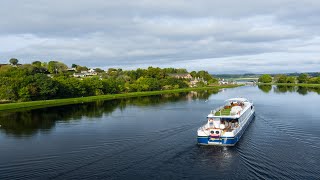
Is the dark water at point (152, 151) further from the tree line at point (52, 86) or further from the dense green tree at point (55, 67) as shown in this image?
the dense green tree at point (55, 67)

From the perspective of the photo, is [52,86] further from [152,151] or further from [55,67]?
[55,67]

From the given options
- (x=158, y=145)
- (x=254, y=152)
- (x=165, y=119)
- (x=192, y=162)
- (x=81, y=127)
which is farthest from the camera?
(x=165, y=119)

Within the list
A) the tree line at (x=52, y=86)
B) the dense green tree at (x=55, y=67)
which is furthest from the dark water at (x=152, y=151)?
the dense green tree at (x=55, y=67)

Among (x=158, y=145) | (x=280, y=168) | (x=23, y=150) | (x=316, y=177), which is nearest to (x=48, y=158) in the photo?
(x=23, y=150)

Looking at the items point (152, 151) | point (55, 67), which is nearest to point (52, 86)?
point (152, 151)

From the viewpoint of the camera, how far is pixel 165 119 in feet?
173

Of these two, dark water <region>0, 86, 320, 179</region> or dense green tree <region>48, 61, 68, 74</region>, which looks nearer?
dark water <region>0, 86, 320, 179</region>

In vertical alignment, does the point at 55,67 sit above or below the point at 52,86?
above

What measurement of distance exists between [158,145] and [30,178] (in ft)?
45.1

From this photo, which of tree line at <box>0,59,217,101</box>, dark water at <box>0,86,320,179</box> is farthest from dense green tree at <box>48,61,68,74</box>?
dark water at <box>0,86,320,179</box>

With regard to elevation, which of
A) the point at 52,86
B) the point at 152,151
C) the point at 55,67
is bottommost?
the point at 152,151

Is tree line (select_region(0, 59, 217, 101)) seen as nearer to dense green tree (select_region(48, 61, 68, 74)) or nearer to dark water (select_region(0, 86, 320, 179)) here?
dark water (select_region(0, 86, 320, 179))

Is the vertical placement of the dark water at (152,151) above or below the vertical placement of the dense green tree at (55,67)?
below

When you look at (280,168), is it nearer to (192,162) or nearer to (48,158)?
(192,162)
